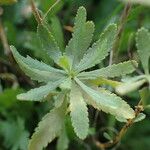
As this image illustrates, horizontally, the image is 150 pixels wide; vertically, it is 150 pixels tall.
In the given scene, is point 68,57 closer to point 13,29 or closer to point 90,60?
point 90,60

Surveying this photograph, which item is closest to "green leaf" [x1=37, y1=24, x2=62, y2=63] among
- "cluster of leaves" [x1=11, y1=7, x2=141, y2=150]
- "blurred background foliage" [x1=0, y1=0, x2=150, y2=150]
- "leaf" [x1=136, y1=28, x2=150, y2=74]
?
"cluster of leaves" [x1=11, y1=7, x2=141, y2=150]

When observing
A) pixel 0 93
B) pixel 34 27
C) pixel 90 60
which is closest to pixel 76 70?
pixel 90 60

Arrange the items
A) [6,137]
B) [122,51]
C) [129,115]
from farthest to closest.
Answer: [122,51]
[6,137]
[129,115]

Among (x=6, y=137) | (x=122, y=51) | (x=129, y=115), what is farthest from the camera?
(x=122, y=51)

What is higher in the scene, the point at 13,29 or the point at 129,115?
the point at 13,29

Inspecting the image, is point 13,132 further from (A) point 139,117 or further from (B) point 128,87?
(B) point 128,87

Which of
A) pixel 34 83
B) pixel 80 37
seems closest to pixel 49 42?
pixel 80 37

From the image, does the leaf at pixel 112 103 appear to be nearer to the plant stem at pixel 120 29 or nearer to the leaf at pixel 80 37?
the leaf at pixel 80 37
